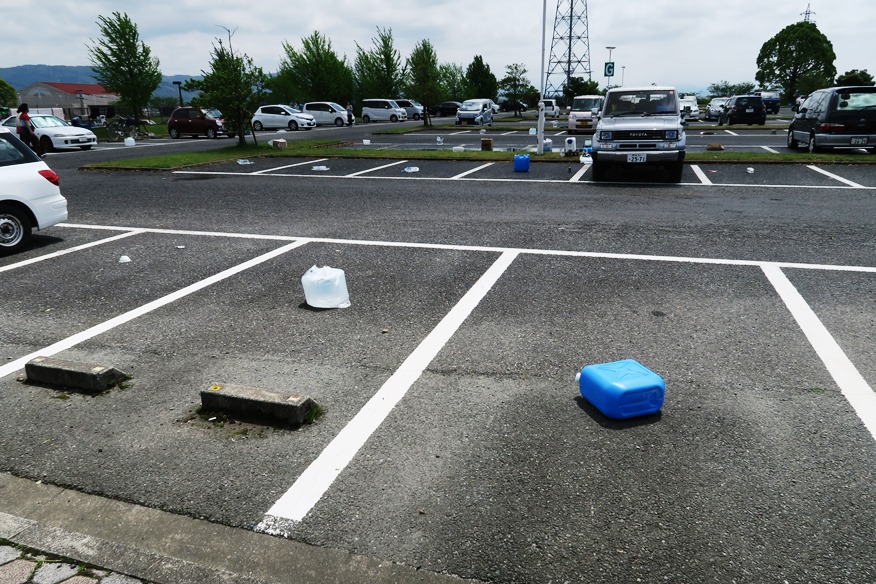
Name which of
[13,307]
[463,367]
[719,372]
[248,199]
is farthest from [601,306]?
[248,199]

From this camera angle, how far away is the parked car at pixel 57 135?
77.8ft

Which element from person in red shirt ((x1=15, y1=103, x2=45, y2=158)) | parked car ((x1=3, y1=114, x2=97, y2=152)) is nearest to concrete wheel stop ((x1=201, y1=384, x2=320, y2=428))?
person in red shirt ((x1=15, y1=103, x2=45, y2=158))

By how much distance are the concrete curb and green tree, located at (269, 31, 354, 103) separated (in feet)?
169

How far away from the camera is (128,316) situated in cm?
541

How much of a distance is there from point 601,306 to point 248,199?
8.25 metres

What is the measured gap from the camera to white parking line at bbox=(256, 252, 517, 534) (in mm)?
2848

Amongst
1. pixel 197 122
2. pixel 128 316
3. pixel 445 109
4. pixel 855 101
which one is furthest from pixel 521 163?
pixel 445 109

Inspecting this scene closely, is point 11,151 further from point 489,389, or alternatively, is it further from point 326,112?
point 326,112

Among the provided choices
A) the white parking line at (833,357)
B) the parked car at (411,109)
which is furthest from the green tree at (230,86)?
the parked car at (411,109)

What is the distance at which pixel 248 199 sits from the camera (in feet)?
38.0

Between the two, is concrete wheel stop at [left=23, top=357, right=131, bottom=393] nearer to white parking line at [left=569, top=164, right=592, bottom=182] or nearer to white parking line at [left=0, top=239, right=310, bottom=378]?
white parking line at [left=0, top=239, right=310, bottom=378]

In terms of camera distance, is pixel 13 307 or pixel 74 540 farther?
pixel 13 307

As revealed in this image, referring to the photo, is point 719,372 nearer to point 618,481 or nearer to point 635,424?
point 635,424

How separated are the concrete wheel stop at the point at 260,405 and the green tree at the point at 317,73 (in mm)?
50858
